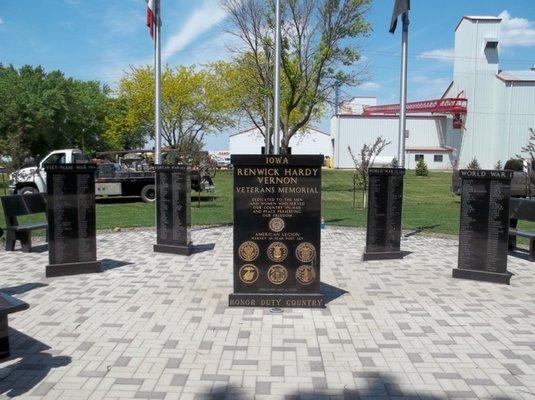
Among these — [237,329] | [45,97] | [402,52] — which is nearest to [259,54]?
[402,52]

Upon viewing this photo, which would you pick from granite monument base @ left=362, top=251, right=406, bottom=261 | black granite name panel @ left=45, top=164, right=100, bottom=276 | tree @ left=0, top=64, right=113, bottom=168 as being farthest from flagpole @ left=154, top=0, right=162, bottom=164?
tree @ left=0, top=64, right=113, bottom=168

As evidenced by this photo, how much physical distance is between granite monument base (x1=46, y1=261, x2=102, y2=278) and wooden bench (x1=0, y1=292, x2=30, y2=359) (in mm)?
3149

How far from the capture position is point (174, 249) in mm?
9508

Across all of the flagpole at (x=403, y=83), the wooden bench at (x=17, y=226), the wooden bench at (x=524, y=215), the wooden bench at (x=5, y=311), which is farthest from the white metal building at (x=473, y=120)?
the wooden bench at (x=5, y=311)

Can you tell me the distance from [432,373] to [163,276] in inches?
180

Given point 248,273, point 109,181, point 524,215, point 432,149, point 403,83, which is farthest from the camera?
point 432,149

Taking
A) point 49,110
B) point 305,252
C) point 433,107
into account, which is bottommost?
point 305,252

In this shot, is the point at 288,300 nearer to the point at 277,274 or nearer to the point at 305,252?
the point at 277,274

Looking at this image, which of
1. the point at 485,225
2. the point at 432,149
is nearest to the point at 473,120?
the point at 432,149

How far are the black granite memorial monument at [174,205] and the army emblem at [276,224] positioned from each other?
3.73m

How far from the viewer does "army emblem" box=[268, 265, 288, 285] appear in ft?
20.1

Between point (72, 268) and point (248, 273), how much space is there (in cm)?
311

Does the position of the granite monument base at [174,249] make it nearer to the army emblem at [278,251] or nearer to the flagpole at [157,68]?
the flagpole at [157,68]

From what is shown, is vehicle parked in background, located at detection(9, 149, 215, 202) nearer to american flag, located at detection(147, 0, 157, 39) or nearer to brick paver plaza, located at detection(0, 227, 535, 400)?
american flag, located at detection(147, 0, 157, 39)
